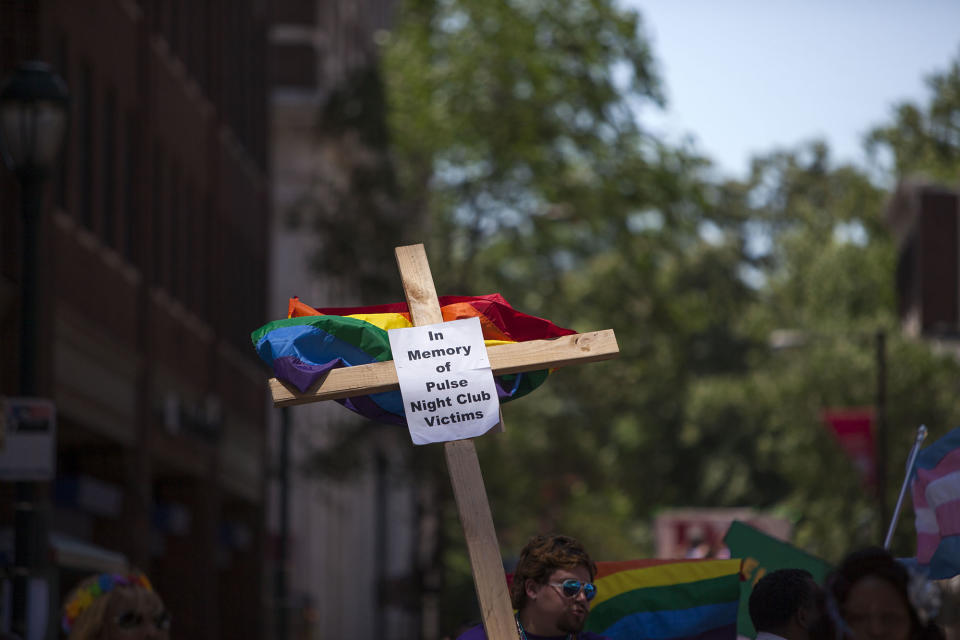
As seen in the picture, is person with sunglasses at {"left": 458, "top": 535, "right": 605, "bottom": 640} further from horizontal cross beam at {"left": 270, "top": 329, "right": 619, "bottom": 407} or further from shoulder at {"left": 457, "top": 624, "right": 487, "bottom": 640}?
horizontal cross beam at {"left": 270, "top": 329, "right": 619, "bottom": 407}

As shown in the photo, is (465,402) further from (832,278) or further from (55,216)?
(832,278)

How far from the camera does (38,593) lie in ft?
44.1

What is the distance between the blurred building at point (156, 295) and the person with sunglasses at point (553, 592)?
12233 mm

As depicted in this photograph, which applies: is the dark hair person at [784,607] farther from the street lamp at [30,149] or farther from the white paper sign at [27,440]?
the street lamp at [30,149]

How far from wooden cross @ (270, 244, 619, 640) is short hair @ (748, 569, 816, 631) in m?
0.94

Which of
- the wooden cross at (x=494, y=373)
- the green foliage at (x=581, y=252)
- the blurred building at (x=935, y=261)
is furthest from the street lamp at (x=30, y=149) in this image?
the blurred building at (x=935, y=261)

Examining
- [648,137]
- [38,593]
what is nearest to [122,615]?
[38,593]

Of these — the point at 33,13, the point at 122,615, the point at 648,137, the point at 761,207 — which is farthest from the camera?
the point at 761,207

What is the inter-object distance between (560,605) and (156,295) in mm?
22128

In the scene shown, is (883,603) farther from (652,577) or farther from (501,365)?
(652,577)

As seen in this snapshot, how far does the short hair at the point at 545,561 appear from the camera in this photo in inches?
268

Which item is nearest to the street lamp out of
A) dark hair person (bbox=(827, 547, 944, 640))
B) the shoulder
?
the shoulder

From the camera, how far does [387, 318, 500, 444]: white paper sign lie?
7.00 m

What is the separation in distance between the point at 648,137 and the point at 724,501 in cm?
2940
